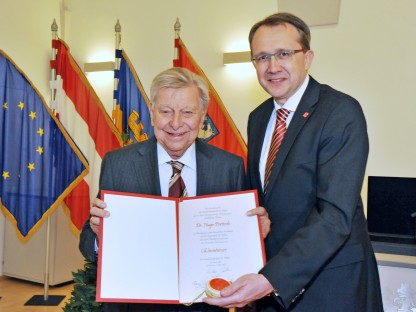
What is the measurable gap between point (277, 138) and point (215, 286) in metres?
0.66

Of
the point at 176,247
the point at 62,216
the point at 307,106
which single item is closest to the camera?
the point at 176,247

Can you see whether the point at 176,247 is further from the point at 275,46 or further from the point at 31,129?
Answer: the point at 31,129

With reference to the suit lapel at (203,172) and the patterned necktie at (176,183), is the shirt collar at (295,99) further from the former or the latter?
the patterned necktie at (176,183)

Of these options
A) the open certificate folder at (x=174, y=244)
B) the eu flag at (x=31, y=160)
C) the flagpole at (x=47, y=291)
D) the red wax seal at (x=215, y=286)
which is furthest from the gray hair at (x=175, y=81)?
the flagpole at (x=47, y=291)

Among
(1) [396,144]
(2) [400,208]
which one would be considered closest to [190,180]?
(2) [400,208]

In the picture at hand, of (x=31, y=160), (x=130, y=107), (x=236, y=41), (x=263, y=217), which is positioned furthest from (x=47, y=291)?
(x=263, y=217)

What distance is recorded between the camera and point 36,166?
16.5 ft

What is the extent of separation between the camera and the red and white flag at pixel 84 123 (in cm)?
511

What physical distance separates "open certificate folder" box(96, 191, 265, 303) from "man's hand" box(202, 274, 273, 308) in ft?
0.44

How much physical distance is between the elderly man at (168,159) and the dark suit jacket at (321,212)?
0.27 meters

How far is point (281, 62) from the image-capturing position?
178 centimetres

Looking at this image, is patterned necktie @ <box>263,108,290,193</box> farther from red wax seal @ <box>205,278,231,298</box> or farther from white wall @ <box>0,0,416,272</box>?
white wall @ <box>0,0,416,272</box>

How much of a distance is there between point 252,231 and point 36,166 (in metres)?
4.01

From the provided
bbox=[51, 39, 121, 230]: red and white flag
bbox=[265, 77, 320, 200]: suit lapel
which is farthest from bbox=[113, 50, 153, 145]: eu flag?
bbox=[265, 77, 320, 200]: suit lapel
